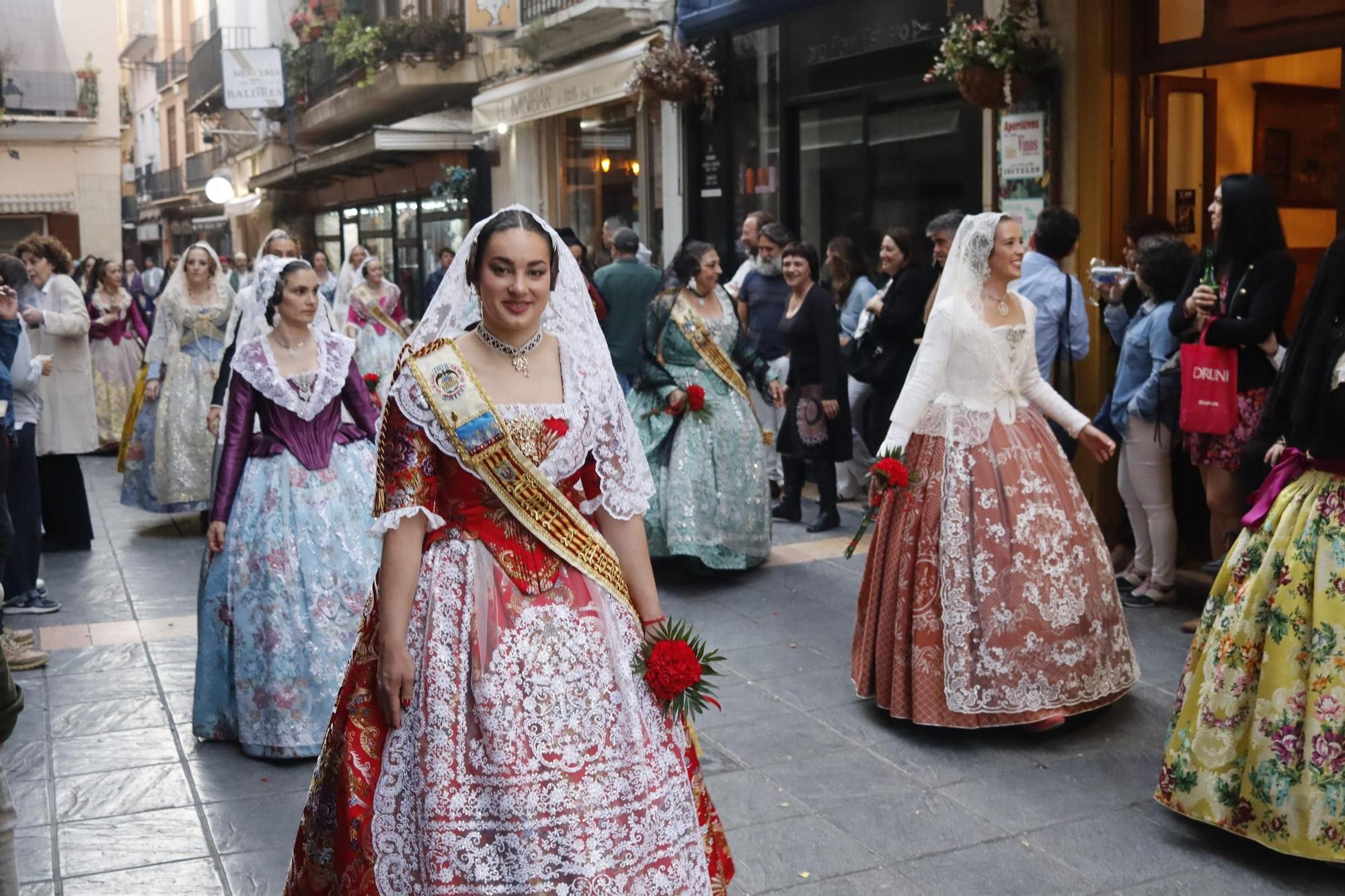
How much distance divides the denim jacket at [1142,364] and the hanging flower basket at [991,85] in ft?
6.04

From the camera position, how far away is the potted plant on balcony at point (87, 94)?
38.6 meters

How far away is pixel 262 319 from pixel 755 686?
2514 millimetres


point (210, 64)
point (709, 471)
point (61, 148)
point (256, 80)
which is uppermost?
point (210, 64)

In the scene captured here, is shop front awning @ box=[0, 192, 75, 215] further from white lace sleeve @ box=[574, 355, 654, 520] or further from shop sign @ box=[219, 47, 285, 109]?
white lace sleeve @ box=[574, 355, 654, 520]

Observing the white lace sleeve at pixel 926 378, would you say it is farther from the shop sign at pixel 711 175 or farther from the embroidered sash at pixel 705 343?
the shop sign at pixel 711 175

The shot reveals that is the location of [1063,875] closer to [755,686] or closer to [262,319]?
[755,686]

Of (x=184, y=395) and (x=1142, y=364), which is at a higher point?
(x=1142, y=364)

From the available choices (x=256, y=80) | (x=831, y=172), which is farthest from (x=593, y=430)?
(x=256, y=80)

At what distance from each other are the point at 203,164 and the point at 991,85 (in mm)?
34801

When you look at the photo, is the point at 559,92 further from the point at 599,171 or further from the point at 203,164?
the point at 203,164

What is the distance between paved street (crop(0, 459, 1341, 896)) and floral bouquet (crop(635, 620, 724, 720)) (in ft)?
3.94

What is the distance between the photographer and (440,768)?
3.22 meters

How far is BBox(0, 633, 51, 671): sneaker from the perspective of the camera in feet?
22.5

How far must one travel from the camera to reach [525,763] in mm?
3193
